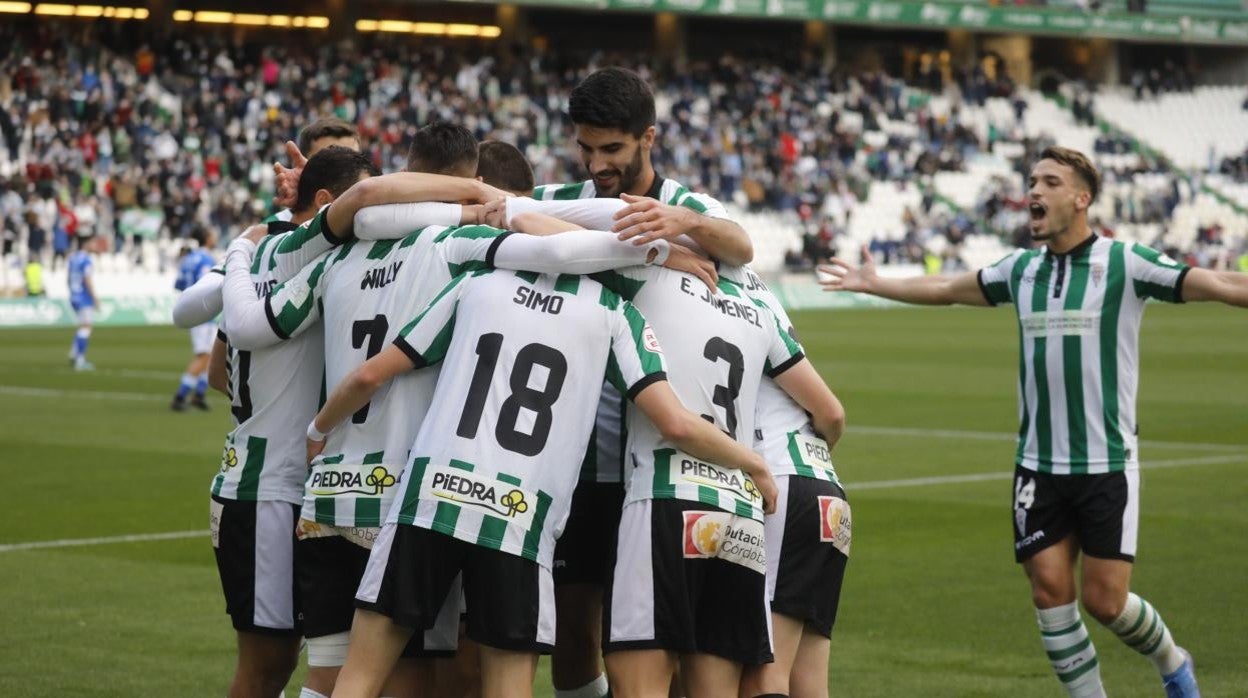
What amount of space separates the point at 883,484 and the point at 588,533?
8.95 metres

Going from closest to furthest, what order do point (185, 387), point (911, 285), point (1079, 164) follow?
point (1079, 164) → point (911, 285) → point (185, 387)

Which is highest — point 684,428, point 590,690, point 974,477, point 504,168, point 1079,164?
point 504,168

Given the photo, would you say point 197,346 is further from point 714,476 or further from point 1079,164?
point 714,476

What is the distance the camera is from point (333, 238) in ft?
17.0

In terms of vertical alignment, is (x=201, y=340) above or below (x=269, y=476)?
below

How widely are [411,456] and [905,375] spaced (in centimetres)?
2002

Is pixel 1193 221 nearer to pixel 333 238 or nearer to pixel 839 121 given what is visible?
pixel 839 121

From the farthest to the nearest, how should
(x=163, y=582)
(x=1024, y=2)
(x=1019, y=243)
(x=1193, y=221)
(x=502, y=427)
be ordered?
(x=1024, y=2) < (x=1193, y=221) < (x=1019, y=243) < (x=163, y=582) < (x=502, y=427)

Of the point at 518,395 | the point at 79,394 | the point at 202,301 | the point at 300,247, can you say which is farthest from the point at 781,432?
the point at 79,394

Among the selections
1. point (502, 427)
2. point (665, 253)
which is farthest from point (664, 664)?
point (665, 253)

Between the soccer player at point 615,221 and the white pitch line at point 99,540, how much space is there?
6.43 metres

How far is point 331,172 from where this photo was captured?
5.58 metres

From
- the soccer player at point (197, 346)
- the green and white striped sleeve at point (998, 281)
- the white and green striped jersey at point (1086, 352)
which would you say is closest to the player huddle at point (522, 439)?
the white and green striped jersey at point (1086, 352)

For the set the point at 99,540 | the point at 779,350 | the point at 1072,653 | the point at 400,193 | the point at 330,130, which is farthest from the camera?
the point at 99,540
